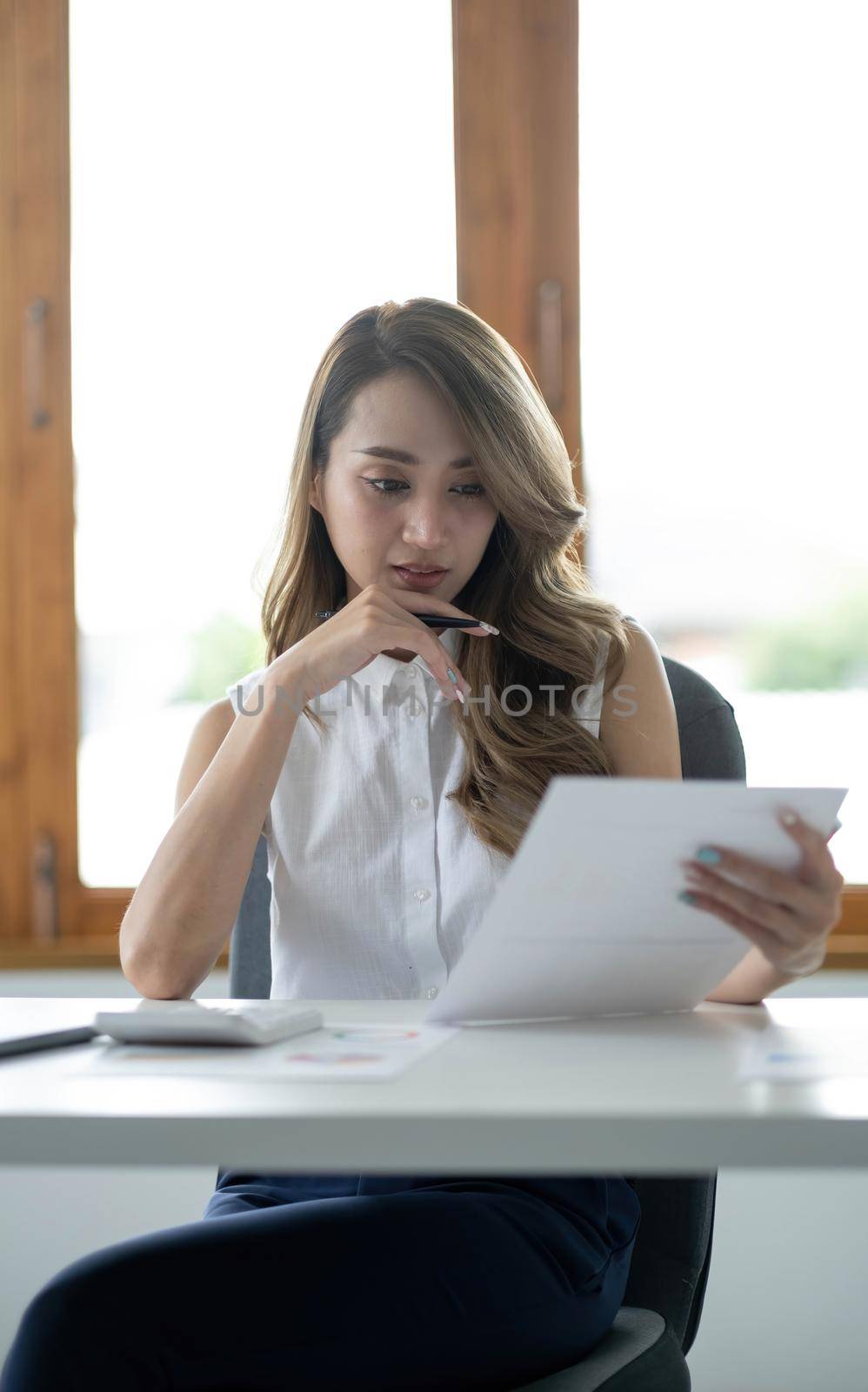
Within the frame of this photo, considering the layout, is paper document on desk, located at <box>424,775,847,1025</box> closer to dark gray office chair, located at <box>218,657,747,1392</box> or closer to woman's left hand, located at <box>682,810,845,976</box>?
woman's left hand, located at <box>682,810,845,976</box>

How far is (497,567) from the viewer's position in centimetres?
155

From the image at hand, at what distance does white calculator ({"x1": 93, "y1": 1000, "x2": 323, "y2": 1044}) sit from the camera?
34.2 inches

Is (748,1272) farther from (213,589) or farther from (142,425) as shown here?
(142,425)

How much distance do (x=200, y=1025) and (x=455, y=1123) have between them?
270 mm

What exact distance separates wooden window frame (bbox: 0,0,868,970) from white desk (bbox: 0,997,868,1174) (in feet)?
5.44

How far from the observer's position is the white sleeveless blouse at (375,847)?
4.25 feet

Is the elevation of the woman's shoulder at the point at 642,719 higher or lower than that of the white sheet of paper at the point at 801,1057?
higher

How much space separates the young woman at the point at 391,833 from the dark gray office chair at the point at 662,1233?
0.09 feet

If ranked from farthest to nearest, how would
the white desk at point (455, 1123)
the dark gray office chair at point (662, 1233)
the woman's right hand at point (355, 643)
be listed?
1. the woman's right hand at point (355, 643)
2. the dark gray office chair at point (662, 1233)
3. the white desk at point (455, 1123)

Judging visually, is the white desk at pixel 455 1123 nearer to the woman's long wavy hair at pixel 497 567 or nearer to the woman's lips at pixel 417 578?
the woman's long wavy hair at pixel 497 567

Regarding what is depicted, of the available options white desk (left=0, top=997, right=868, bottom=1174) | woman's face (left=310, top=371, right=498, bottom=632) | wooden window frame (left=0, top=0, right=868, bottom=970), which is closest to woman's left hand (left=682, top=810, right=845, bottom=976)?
white desk (left=0, top=997, right=868, bottom=1174)

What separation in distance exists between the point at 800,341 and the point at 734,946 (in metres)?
1.67

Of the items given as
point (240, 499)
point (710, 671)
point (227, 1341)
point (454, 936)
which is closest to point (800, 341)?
point (710, 671)

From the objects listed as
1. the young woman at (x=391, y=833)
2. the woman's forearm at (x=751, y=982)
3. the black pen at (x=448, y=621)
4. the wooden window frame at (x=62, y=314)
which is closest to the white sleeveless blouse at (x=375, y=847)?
the young woman at (x=391, y=833)
